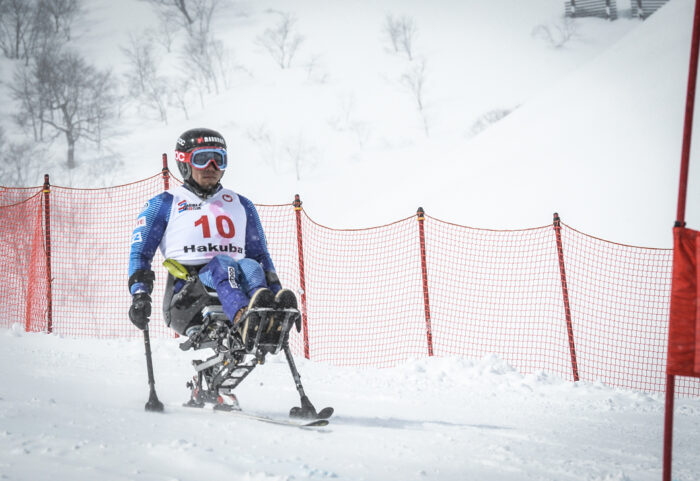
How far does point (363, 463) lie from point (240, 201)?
7.80 ft

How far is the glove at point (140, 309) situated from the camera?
3.95 metres

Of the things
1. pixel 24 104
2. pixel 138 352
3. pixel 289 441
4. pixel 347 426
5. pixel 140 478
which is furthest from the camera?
pixel 24 104

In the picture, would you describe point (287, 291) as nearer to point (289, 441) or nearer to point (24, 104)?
point (289, 441)

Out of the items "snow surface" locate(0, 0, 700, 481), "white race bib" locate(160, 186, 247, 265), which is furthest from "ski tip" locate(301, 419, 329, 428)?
"white race bib" locate(160, 186, 247, 265)

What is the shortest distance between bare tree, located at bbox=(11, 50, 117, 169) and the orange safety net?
48.3 metres

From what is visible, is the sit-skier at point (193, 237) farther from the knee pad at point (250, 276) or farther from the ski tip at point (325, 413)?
the ski tip at point (325, 413)

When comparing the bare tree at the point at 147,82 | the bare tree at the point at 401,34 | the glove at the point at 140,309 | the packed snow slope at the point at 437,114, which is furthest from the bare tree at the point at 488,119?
the glove at the point at 140,309

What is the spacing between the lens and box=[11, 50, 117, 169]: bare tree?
47.5 metres

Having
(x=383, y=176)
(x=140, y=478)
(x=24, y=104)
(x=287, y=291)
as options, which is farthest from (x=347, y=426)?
(x=24, y=104)

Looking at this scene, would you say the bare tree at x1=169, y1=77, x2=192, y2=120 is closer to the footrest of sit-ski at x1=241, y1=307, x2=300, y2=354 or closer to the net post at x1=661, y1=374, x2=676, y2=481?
the footrest of sit-ski at x1=241, y1=307, x2=300, y2=354

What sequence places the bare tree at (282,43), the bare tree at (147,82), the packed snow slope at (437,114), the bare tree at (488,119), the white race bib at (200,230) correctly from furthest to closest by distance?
the bare tree at (282,43) → the bare tree at (147,82) → the bare tree at (488,119) → the packed snow slope at (437,114) → the white race bib at (200,230)

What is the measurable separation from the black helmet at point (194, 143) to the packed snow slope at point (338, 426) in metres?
1.78

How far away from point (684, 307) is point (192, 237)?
3221mm

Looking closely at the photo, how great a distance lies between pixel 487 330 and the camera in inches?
399
